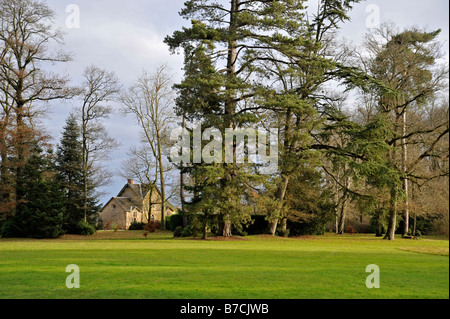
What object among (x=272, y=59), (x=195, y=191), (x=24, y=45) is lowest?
(x=195, y=191)

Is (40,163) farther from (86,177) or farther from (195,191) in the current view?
(195,191)

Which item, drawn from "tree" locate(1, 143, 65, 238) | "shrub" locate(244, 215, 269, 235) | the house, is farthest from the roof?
A: "shrub" locate(244, 215, 269, 235)

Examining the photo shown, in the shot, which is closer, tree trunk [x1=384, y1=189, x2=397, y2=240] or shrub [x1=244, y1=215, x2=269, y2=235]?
tree trunk [x1=384, y1=189, x2=397, y2=240]

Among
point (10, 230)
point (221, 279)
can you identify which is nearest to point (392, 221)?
point (221, 279)

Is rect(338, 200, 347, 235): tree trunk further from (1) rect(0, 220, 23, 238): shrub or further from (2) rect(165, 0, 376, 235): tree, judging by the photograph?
(1) rect(0, 220, 23, 238): shrub

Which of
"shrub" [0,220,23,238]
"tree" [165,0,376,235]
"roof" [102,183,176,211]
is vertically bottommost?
"shrub" [0,220,23,238]

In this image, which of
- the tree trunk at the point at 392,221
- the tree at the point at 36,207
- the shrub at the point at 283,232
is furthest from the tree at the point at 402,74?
the tree at the point at 36,207

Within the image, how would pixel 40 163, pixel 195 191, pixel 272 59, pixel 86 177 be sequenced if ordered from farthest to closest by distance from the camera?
pixel 86 177
pixel 40 163
pixel 272 59
pixel 195 191

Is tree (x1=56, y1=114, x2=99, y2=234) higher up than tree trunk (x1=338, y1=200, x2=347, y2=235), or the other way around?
tree (x1=56, y1=114, x2=99, y2=234)

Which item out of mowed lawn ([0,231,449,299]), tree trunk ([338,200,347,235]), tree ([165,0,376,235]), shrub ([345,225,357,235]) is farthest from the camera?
shrub ([345,225,357,235])

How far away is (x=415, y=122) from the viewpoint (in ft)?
106

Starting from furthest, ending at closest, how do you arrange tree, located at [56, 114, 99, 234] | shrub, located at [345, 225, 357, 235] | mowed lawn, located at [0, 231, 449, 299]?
shrub, located at [345, 225, 357, 235] → tree, located at [56, 114, 99, 234] → mowed lawn, located at [0, 231, 449, 299]
